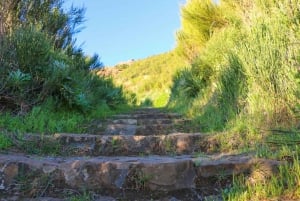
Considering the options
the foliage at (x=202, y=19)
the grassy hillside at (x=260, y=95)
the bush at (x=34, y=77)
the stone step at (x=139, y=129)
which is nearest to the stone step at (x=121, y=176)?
the grassy hillside at (x=260, y=95)

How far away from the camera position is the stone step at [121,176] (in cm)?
265

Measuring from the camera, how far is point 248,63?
393 cm

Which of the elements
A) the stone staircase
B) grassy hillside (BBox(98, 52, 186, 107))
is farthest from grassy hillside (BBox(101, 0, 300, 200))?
grassy hillside (BBox(98, 52, 186, 107))

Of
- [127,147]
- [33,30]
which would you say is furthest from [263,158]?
[33,30]

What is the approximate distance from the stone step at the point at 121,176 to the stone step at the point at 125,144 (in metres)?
0.81

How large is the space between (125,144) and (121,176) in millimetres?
980

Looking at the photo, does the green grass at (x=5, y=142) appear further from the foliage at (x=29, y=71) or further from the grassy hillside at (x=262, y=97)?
the grassy hillside at (x=262, y=97)

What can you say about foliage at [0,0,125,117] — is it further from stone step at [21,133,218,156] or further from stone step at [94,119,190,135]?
stone step at [21,133,218,156]

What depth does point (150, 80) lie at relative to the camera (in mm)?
20375

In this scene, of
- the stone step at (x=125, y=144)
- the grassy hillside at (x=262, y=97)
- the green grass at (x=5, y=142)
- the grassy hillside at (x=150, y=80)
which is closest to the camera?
the grassy hillside at (x=262, y=97)

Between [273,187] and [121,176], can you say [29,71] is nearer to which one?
[121,176]

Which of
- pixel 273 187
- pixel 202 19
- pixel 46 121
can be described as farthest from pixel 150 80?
pixel 273 187

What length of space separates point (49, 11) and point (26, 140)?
3.82 metres

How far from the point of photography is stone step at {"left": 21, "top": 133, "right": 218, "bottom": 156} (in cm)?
360
